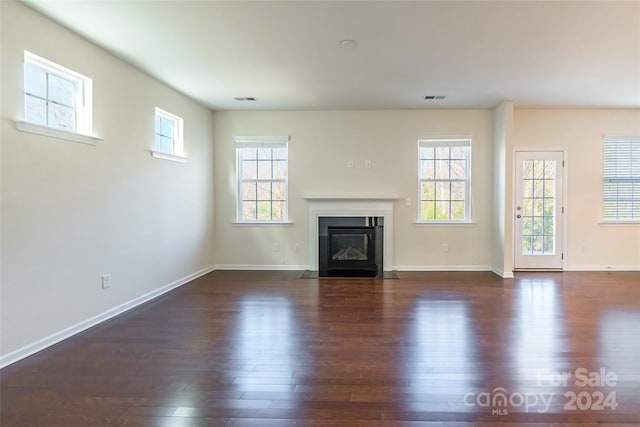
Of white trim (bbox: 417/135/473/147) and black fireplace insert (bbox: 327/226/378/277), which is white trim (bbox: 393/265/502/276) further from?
white trim (bbox: 417/135/473/147)

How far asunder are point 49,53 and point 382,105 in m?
4.09

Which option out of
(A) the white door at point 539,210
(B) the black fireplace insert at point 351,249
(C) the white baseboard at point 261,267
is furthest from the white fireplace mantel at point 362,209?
(A) the white door at point 539,210

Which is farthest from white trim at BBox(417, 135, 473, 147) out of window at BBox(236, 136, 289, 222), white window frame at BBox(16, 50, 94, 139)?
white window frame at BBox(16, 50, 94, 139)

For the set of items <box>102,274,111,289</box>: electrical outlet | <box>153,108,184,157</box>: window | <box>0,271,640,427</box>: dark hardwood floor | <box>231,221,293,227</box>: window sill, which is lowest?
<box>0,271,640,427</box>: dark hardwood floor

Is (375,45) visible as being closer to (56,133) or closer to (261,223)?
(56,133)

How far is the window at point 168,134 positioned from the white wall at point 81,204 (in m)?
0.12

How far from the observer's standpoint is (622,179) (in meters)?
5.68

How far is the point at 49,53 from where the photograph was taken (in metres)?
2.80

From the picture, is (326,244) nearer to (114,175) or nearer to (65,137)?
(114,175)

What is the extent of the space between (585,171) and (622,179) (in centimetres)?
65

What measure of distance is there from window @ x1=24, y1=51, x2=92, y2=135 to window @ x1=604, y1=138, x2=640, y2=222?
23.8 ft

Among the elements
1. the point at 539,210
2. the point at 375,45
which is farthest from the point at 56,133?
the point at 539,210

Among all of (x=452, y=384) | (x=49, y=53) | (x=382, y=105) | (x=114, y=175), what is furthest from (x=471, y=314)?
(x=49, y=53)

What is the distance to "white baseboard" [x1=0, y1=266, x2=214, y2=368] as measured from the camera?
248 cm
